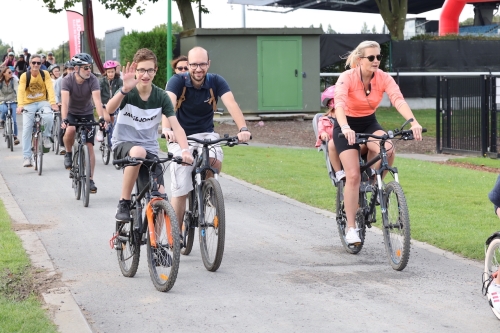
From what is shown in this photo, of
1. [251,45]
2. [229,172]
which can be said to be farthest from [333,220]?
[251,45]

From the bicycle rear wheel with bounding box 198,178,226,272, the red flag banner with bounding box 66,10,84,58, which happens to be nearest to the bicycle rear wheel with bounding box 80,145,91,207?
the bicycle rear wheel with bounding box 198,178,226,272

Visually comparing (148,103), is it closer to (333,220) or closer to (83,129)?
(333,220)

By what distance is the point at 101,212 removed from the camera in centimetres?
1144

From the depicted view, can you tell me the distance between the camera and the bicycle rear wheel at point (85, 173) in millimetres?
11867

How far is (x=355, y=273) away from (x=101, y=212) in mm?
4599

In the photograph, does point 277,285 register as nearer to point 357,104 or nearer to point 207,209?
point 207,209

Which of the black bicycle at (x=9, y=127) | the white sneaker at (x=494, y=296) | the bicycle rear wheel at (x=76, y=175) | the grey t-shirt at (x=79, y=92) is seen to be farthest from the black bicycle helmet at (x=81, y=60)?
the black bicycle at (x=9, y=127)

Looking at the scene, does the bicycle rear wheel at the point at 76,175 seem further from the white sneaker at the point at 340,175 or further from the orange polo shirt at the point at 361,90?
the orange polo shirt at the point at 361,90

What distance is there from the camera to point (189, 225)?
8117 millimetres

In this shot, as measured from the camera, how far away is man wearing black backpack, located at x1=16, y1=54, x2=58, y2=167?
52.2 feet

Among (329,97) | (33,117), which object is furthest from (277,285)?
(33,117)

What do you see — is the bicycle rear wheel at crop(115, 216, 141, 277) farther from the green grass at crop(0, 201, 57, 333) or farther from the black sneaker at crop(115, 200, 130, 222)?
the green grass at crop(0, 201, 57, 333)

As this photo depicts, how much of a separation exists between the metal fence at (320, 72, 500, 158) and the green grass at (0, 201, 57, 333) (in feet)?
40.9

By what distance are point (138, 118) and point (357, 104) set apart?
188 cm
